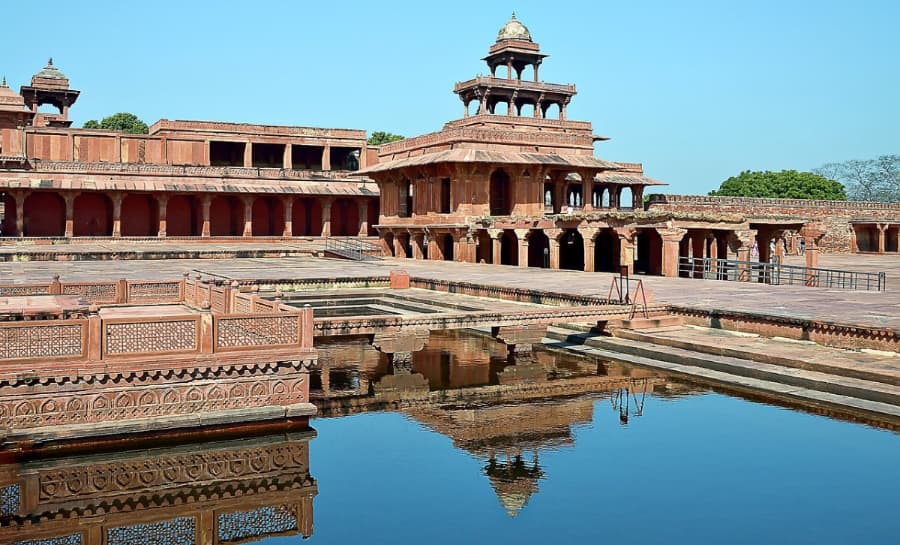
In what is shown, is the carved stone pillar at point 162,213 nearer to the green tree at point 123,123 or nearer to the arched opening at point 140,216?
the arched opening at point 140,216

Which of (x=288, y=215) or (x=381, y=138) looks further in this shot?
(x=381, y=138)

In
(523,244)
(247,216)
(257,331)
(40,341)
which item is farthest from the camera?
(247,216)

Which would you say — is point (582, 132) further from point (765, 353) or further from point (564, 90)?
point (765, 353)

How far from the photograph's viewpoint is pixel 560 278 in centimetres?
2273

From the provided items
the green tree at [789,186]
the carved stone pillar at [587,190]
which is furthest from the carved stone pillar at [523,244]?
the green tree at [789,186]

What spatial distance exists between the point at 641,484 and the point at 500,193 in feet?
89.6

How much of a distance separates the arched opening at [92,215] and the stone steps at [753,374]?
28.7m

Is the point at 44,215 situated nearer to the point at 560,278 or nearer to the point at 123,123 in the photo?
A: the point at 560,278

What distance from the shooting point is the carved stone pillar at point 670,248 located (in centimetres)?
2380

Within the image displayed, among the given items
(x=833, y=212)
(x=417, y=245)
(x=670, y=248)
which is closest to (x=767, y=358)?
(x=670, y=248)

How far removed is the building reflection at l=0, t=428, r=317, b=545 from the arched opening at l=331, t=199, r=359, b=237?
35131 mm

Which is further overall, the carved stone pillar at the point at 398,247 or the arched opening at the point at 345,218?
the arched opening at the point at 345,218

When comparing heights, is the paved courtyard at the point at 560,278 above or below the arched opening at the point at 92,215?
below

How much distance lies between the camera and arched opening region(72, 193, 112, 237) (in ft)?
122
